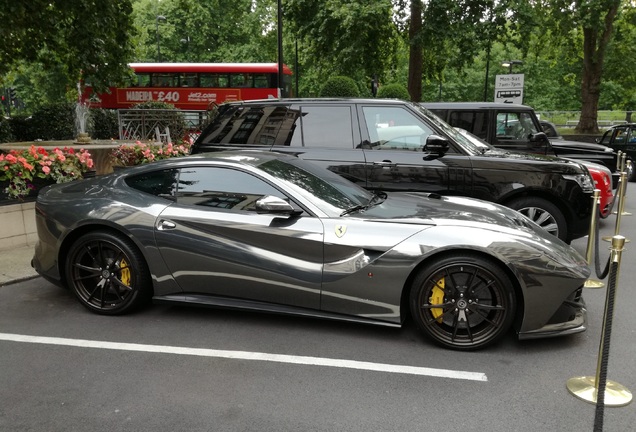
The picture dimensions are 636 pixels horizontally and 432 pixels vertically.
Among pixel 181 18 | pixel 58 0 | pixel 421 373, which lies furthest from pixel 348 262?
pixel 181 18

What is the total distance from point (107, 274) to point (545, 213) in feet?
15.8

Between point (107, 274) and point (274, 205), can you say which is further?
point (107, 274)

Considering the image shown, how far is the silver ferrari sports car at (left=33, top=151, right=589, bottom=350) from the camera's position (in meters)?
3.85

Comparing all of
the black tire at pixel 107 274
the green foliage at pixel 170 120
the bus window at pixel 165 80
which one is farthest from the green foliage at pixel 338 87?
the black tire at pixel 107 274

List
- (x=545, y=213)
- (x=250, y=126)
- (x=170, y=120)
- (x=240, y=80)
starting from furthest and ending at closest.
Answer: (x=240, y=80) → (x=170, y=120) → (x=250, y=126) → (x=545, y=213)

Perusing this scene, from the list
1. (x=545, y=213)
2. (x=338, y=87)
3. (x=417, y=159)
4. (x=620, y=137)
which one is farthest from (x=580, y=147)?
(x=338, y=87)

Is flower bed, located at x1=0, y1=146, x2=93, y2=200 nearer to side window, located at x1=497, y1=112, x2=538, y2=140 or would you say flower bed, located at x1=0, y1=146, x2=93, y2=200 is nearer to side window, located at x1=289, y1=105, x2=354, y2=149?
side window, located at x1=289, y1=105, x2=354, y2=149

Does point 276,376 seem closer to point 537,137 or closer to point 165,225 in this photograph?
point 165,225

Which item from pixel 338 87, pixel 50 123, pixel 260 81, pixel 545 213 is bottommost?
pixel 545 213

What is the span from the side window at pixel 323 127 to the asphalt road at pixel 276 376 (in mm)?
2795

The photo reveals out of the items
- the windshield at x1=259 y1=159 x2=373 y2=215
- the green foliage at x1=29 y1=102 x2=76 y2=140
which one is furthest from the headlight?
the green foliage at x1=29 y1=102 x2=76 y2=140

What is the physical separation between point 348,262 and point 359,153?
2836mm

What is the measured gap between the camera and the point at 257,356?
153 inches

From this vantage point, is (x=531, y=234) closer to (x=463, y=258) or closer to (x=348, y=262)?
(x=463, y=258)
